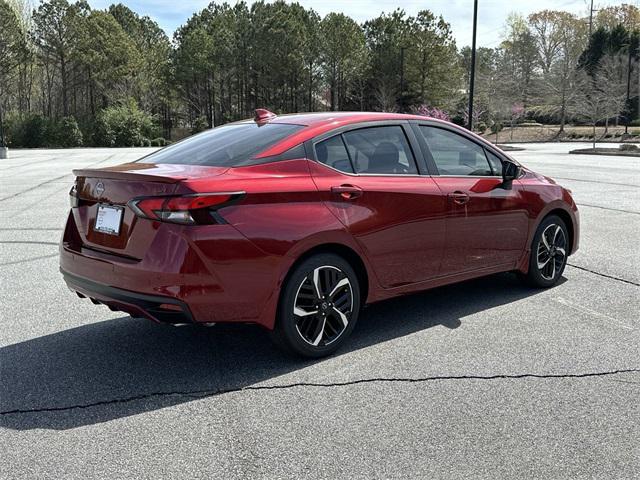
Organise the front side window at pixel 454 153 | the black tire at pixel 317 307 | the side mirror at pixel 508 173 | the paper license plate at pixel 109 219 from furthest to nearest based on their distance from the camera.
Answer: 1. the side mirror at pixel 508 173
2. the front side window at pixel 454 153
3. the black tire at pixel 317 307
4. the paper license plate at pixel 109 219

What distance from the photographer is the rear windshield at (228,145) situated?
3936mm

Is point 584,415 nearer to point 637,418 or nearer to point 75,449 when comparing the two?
point 637,418

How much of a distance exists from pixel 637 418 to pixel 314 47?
66419 millimetres

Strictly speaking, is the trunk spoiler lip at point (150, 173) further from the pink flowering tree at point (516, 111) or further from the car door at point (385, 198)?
the pink flowering tree at point (516, 111)

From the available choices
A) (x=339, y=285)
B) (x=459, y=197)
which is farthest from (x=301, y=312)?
(x=459, y=197)

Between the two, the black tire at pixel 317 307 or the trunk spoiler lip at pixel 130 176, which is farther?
the black tire at pixel 317 307

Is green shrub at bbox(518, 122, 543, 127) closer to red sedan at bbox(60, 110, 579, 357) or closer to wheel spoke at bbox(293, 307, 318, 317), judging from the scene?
red sedan at bbox(60, 110, 579, 357)

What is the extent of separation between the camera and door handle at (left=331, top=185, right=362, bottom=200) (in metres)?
3.95

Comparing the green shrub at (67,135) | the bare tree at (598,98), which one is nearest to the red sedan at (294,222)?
the bare tree at (598,98)

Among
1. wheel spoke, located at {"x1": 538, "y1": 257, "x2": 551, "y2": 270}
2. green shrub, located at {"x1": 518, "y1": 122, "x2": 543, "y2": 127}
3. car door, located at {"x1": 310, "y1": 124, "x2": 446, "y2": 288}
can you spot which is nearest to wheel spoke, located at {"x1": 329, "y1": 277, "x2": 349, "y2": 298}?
car door, located at {"x1": 310, "y1": 124, "x2": 446, "y2": 288}

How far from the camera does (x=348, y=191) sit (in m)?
4.00

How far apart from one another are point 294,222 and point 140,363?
1.38 meters

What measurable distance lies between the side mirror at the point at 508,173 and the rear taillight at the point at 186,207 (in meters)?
2.59

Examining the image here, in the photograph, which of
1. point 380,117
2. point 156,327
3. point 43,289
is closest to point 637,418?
point 380,117
